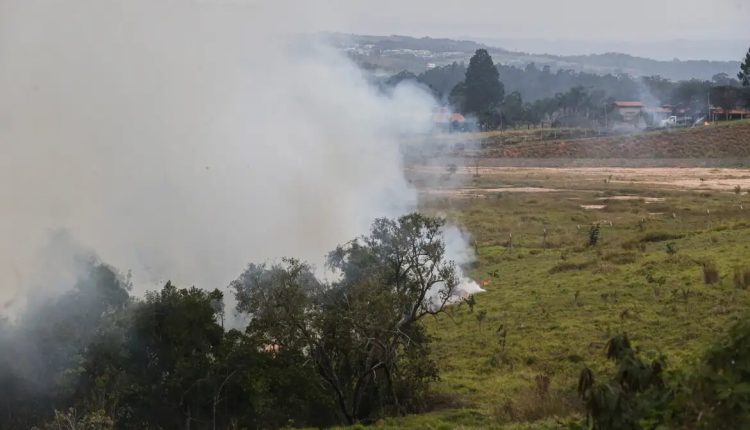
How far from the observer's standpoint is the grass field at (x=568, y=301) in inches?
705

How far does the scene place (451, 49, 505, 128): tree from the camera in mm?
117000

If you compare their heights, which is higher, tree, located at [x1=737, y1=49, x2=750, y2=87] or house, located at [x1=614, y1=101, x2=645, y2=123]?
tree, located at [x1=737, y1=49, x2=750, y2=87]

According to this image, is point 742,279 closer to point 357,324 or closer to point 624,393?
point 357,324

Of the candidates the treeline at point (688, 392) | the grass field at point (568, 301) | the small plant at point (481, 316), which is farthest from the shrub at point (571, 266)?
the treeline at point (688, 392)

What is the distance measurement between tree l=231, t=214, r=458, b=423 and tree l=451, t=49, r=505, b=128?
98.2 m

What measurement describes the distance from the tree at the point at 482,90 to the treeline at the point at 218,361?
100 metres

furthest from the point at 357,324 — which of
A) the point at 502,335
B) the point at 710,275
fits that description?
the point at 710,275

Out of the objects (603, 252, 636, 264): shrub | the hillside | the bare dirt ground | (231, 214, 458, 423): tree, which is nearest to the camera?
(231, 214, 458, 423): tree

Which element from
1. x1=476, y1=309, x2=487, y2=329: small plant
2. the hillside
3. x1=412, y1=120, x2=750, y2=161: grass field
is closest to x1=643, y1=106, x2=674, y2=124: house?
x1=412, y1=120, x2=750, y2=161: grass field

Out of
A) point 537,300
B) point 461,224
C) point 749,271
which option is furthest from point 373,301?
point 461,224

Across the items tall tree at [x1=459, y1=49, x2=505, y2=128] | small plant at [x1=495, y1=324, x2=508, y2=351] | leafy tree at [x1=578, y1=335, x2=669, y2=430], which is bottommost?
small plant at [x1=495, y1=324, x2=508, y2=351]

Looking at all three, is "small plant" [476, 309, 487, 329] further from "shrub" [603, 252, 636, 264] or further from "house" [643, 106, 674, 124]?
"house" [643, 106, 674, 124]

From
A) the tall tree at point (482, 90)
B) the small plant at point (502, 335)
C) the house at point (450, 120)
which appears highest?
the tall tree at point (482, 90)

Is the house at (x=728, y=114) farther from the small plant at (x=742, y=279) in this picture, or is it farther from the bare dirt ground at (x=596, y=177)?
the small plant at (x=742, y=279)
